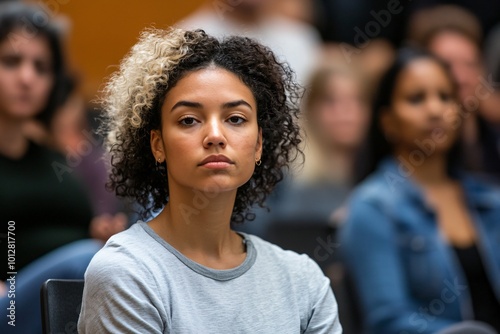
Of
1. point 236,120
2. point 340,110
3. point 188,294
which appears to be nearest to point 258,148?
point 236,120

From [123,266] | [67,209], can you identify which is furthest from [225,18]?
[123,266]

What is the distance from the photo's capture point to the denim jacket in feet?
9.72

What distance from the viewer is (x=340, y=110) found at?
12.1ft

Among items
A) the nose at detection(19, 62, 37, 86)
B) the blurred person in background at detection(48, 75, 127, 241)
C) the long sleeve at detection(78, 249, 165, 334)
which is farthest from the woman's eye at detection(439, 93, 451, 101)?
the long sleeve at detection(78, 249, 165, 334)

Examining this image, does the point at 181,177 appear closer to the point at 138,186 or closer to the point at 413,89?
the point at 138,186

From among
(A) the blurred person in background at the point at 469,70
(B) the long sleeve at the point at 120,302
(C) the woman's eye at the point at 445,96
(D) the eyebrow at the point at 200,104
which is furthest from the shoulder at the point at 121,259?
(A) the blurred person in background at the point at 469,70

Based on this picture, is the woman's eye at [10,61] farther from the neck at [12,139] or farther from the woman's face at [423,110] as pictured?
the woman's face at [423,110]

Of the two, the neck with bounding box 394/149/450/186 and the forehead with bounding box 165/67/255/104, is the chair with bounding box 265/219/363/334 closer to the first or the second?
the neck with bounding box 394/149/450/186

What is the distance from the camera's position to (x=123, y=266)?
5.32 ft

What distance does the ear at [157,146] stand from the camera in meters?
1.77

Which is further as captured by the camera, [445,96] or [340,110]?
[340,110]

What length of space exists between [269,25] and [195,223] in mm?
2128

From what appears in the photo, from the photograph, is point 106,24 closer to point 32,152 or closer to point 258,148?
point 32,152

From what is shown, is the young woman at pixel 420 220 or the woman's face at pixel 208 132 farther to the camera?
the young woman at pixel 420 220
